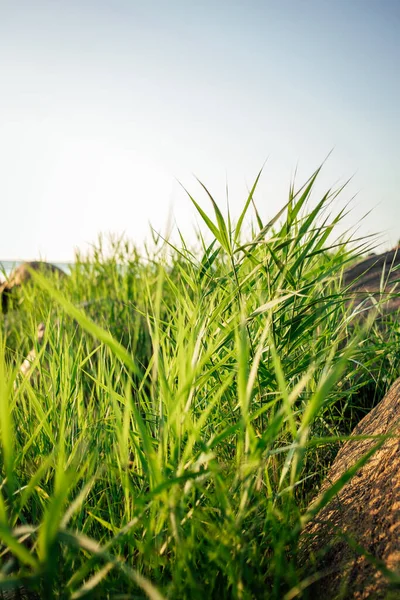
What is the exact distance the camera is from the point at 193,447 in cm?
81

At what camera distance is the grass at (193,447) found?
501 mm

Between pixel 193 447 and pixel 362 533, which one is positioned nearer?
pixel 362 533

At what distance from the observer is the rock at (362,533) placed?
1.90ft

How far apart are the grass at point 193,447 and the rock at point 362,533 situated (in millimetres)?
45

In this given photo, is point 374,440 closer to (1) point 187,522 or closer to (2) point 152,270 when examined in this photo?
(1) point 187,522

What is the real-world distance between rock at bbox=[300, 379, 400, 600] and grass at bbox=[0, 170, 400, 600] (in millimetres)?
45

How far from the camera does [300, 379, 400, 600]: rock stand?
58 cm

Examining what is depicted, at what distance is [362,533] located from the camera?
2.14 ft

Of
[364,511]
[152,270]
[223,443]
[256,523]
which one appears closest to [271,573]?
[256,523]

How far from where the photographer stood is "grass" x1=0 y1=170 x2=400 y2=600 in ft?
1.65

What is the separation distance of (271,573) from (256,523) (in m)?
0.07

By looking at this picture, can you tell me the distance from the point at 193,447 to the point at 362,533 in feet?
1.02

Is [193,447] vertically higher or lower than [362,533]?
higher

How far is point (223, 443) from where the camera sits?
2.94ft
